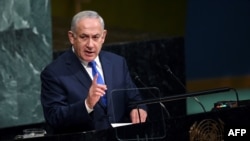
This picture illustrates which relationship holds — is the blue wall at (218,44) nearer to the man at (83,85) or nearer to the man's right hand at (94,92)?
the man at (83,85)

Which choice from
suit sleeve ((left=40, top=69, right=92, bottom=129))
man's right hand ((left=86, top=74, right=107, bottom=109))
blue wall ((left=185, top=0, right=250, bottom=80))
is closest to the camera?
man's right hand ((left=86, top=74, right=107, bottom=109))

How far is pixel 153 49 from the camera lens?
7.73 m

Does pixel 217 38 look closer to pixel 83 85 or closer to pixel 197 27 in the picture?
pixel 197 27

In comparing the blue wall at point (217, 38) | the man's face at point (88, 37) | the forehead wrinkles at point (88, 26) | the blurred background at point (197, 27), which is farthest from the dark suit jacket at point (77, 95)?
the blue wall at point (217, 38)

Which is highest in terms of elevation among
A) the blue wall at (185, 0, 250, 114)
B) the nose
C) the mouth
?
the nose

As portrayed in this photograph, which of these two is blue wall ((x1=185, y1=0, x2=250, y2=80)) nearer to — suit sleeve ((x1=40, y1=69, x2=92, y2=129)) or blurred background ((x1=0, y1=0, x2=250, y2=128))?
blurred background ((x1=0, y1=0, x2=250, y2=128))

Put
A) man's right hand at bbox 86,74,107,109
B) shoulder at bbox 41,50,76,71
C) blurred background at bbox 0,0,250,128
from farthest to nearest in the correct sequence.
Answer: blurred background at bbox 0,0,250,128 → shoulder at bbox 41,50,76,71 → man's right hand at bbox 86,74,107,109

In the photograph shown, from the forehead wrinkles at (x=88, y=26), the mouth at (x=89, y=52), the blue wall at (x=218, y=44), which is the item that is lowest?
the blue wall at (x=218, y=44)

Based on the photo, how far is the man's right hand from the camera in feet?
14.9

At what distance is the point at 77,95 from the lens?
16.3 ft

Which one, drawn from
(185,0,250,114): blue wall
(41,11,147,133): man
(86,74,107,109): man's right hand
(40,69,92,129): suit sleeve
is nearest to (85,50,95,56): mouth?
(41,11,147,133): man

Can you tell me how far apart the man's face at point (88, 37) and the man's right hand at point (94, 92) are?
42 cm

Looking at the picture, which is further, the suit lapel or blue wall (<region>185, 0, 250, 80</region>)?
blue wall (<region>185, 0, 250, 80</region>)

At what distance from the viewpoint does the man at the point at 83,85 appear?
4785mm
